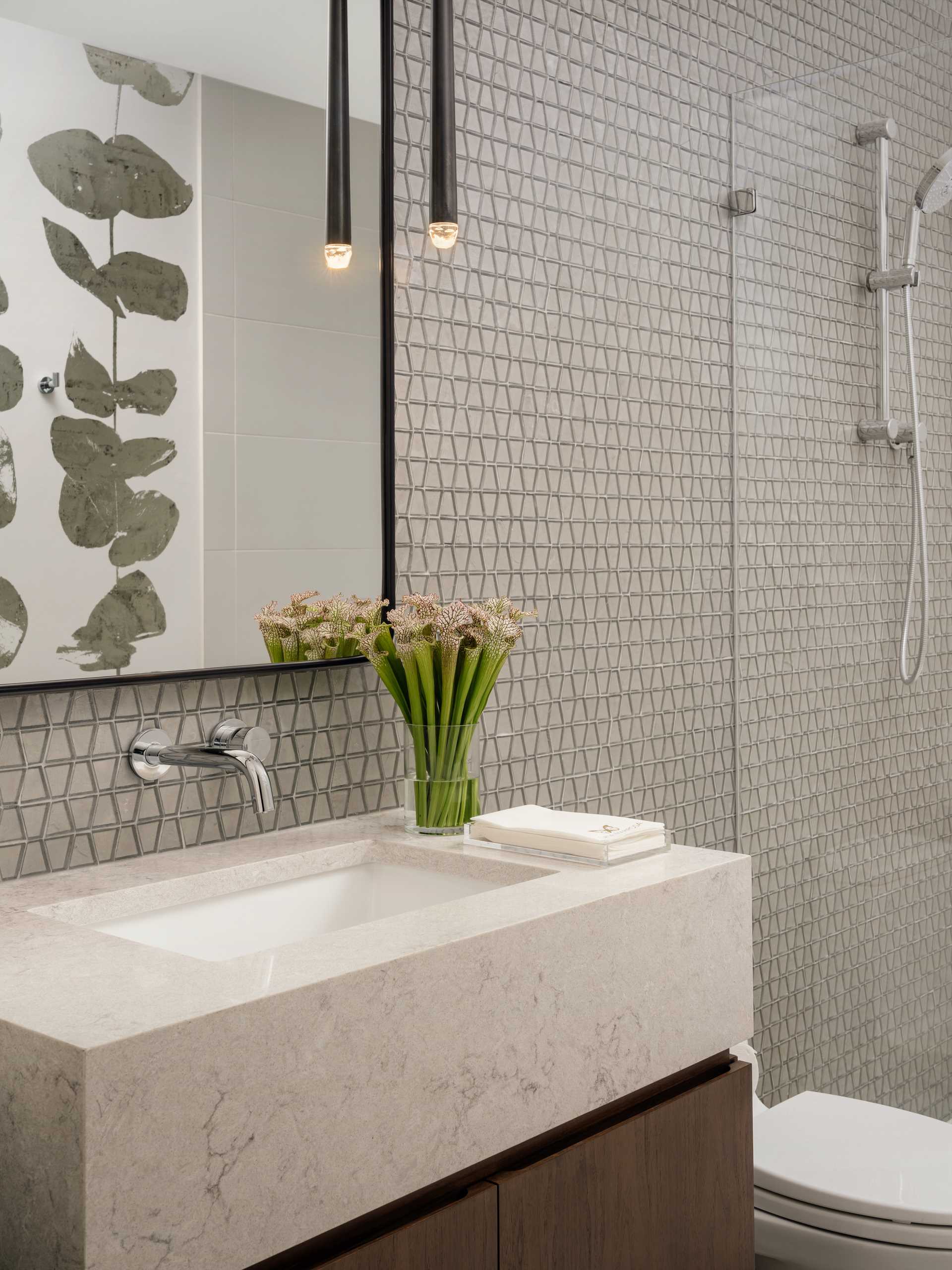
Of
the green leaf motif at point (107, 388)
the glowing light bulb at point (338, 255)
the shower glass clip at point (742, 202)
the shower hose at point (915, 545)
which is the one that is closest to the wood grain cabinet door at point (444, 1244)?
the green leaf motif at point (107, 388)

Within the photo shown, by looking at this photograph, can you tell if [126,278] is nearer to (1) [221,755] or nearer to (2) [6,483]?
(2) [6,483]

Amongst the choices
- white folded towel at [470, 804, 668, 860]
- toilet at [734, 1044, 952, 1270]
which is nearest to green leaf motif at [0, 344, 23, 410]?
white folded towel at [470, 804, 668, 860]

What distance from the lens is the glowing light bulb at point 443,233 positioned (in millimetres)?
1615

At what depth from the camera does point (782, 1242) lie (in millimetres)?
1672

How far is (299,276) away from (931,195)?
3.83 feet

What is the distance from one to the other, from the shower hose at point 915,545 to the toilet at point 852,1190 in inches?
30.3

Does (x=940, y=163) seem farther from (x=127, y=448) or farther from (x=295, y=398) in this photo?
(x=127, y=448)

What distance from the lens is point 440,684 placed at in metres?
1.55

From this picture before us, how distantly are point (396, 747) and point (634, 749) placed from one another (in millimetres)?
547

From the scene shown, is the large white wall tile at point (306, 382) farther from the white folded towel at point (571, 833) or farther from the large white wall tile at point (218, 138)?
the white folded towel at point (571, 833)

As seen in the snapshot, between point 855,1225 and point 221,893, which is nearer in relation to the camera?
point 221,893

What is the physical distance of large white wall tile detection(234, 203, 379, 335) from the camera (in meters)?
1.52

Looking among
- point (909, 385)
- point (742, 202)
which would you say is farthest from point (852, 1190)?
point (742, 202)

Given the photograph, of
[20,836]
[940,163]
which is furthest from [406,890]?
[940,163]
